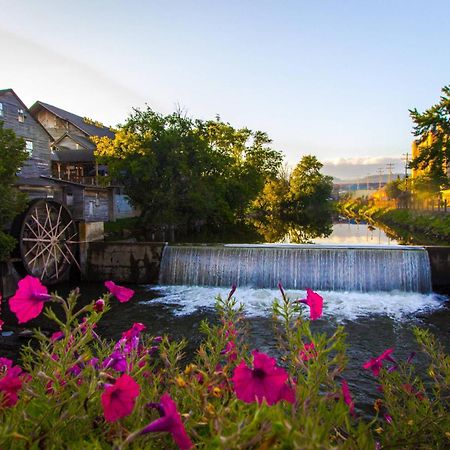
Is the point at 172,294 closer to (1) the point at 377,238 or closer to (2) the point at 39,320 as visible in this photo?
(2) the point at 39,320

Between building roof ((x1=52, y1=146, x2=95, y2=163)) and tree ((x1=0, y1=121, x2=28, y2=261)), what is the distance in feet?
69.0

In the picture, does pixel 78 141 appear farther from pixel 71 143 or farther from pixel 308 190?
pixel 308 190

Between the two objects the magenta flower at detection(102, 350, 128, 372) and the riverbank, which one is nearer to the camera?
the magenta flower at detection(102, 350, 128, 372)

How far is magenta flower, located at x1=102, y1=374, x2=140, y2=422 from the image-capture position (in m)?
1.43

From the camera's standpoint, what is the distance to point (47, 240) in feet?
60.2

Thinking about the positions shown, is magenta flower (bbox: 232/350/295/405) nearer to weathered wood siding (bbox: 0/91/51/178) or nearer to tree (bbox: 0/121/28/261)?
tree (bbox: 0/121/28/261)

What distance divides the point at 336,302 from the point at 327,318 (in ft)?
6.51

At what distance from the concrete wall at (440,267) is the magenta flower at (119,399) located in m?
17.3

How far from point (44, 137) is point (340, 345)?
30971mm

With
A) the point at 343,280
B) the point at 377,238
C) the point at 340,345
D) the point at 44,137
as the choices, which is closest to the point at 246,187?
the point at 377,238

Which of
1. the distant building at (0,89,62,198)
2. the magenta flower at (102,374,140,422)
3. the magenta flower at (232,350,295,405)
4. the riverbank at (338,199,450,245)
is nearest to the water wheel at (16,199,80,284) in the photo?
the distant building at (0,89,62,198)

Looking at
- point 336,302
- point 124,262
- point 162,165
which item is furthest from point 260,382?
point 162,165

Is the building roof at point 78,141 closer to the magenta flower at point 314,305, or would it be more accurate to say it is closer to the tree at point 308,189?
the tree at point 308,189

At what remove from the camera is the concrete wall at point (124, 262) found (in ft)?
62.4
